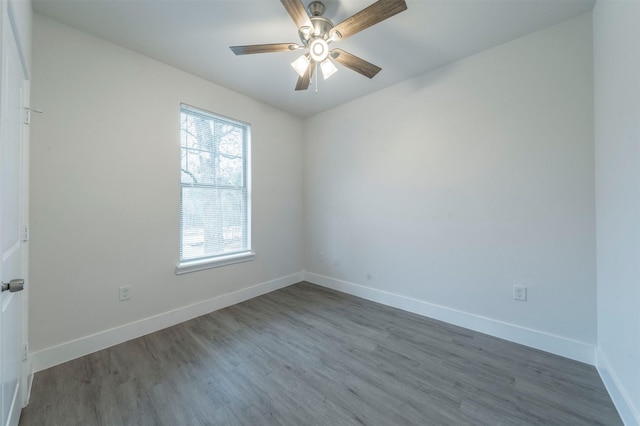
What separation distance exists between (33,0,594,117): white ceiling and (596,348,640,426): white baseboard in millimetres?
2559

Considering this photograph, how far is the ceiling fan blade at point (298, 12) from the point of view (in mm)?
1488

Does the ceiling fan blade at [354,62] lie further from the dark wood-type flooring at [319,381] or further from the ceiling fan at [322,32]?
the dark wood-type flooring at [319,381]

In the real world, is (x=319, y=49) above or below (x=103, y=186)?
above

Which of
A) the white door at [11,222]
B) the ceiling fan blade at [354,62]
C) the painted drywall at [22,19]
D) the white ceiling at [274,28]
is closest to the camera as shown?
the white door at [11,222]

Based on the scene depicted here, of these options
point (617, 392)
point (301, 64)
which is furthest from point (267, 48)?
point (617, 392)

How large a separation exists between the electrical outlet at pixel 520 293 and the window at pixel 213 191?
287 centimetres

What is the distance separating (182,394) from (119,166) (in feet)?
6.41

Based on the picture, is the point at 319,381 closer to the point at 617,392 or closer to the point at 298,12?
the point at 617,392

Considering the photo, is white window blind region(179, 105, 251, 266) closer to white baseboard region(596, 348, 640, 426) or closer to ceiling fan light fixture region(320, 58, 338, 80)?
ceiling fan light fixture region(320, 58, 338, 80)

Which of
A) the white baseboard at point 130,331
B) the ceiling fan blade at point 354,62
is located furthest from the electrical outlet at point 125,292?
the ceiling fan blade at point 354,62

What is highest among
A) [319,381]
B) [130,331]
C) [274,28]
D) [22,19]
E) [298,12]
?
[274,28]

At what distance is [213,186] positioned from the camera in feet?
9.59

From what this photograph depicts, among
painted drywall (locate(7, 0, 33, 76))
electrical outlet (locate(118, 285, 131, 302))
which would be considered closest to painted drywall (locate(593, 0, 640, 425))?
painted drywall (locate(7, 0, 33, 76))

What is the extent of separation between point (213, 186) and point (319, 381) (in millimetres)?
2332
